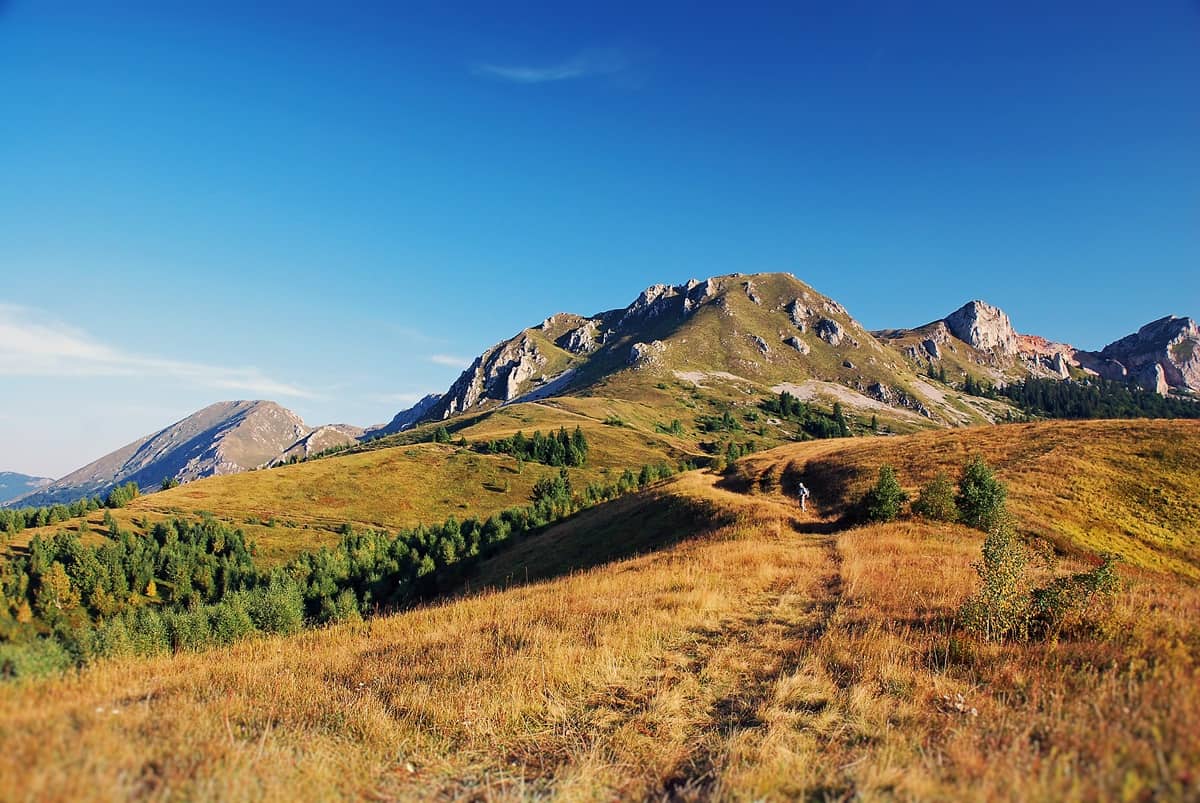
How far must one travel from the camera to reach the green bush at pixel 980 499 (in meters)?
26.9

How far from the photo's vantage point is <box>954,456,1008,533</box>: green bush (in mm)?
26891

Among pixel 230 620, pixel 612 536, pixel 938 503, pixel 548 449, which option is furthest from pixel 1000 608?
pixel 548 449

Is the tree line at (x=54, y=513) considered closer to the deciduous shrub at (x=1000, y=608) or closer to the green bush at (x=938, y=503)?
the green bush at (x=938, y=503)

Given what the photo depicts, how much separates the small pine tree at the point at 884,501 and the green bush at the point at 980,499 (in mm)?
2907

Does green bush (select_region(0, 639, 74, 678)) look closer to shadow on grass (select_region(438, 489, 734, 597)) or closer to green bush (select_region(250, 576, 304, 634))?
shadow on grass (select_region(438, 489, 734, 597))

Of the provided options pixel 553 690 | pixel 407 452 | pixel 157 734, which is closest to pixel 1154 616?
pixel 553 690

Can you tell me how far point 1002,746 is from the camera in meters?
5.76

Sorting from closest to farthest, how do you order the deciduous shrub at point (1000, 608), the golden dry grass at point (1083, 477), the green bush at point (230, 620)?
the deciduous shrub at point (1000, 608) → the golden dry grass at point (1083, 477) → the green bush at point (230, 620)

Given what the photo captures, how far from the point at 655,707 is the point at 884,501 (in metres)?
26.8

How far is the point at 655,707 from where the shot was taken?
26.5 ft

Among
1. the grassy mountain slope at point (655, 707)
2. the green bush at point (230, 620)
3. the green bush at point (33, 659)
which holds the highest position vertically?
the green bush at point (33, 659)

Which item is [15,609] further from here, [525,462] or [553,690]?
[553,690]

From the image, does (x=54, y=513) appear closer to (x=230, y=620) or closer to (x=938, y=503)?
(x=230, y=620)

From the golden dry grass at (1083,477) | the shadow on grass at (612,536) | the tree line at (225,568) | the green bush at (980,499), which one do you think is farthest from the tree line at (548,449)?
the green bush at (980,499)
